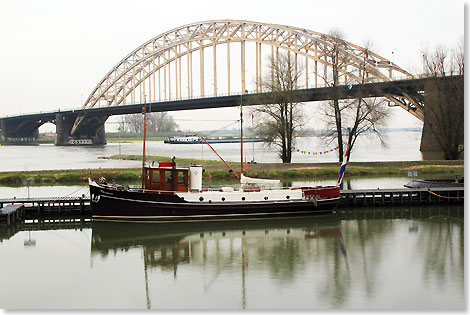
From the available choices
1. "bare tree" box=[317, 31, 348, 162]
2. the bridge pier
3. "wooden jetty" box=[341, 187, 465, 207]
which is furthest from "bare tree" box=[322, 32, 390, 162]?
the bridge pier

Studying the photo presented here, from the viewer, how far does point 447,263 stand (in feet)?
52.5

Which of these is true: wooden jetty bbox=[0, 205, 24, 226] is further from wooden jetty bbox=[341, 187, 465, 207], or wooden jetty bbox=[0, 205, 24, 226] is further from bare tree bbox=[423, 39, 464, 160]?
bare tree bbox=[423, 39, 464, 160]

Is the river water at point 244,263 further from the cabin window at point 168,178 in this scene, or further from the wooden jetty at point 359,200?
the cabin window at point 168,178

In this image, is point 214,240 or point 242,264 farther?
point 214,240

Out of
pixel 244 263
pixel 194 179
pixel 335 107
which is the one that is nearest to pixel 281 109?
pixel 335 107

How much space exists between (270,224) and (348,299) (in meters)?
10.1

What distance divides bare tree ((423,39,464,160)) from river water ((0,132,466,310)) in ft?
53.9

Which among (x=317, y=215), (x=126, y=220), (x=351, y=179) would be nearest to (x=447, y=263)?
(x=317, y=215)

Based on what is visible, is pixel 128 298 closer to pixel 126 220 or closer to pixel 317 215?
pixel 126 220

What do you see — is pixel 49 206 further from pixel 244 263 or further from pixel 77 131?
pixel 77 131

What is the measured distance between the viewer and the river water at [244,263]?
13109 millimetres

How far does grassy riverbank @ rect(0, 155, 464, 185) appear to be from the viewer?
35.8m

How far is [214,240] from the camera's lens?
20.4 m

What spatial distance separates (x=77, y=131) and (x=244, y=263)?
96.7 m
